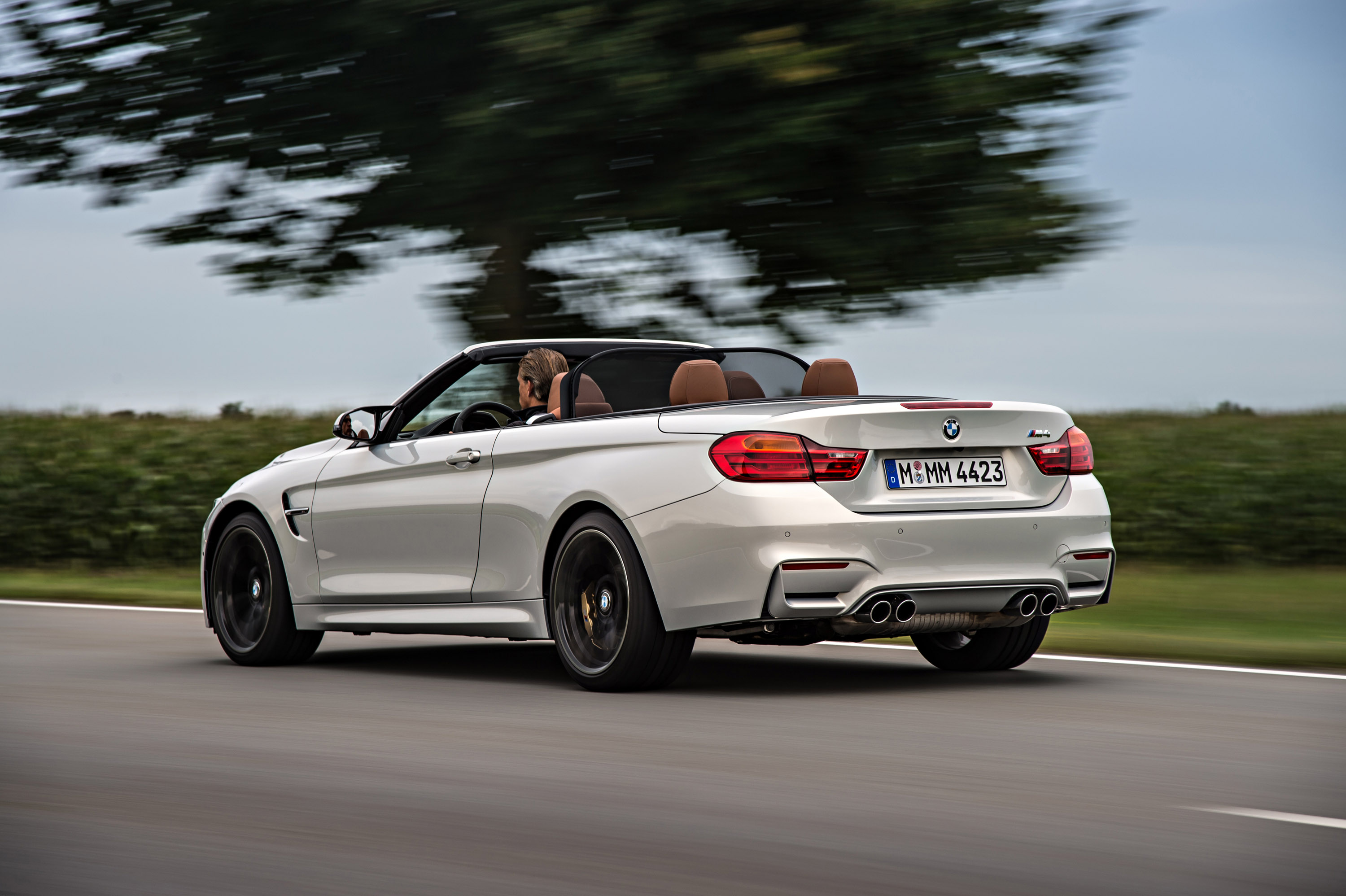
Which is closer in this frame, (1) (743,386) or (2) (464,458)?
(2) (464,458)

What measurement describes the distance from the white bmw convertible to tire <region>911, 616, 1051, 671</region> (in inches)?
0.5

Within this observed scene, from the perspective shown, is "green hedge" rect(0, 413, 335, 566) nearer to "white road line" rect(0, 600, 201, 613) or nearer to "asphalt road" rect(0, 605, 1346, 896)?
"white road line" rect(0, 600, 201, 613)

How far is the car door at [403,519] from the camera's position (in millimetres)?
7840

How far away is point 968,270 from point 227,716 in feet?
32.3

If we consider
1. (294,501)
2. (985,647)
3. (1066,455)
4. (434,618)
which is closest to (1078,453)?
(1066,455)

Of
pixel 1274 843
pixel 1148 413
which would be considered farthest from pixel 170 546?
pixel 1274 843

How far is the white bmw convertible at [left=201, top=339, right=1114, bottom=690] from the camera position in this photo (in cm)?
668

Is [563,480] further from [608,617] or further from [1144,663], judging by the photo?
[1144,663]

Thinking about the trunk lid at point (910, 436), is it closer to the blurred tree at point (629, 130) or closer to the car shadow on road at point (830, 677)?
the car shadow on road at point (830, 677)

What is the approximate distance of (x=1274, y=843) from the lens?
4348 millimetres

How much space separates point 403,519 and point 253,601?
1.38 meters

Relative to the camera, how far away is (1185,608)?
39.8ft

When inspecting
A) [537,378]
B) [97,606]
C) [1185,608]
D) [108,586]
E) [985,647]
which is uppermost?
[537,378]

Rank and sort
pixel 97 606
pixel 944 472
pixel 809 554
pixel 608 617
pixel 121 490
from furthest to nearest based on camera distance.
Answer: pixel 121 490 → pixel 97 606 → pixel 608 617 → pixel 944 472 → pixel 809 554
